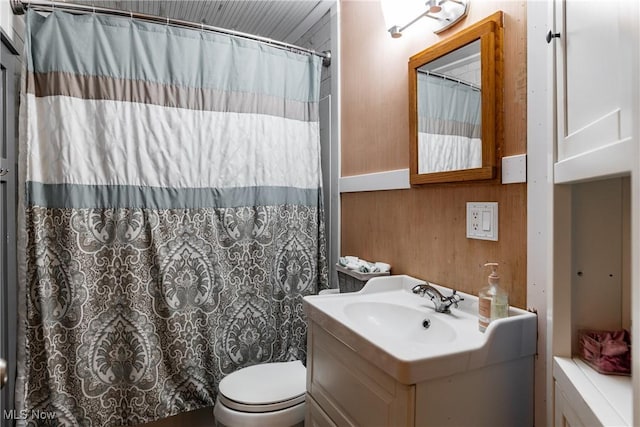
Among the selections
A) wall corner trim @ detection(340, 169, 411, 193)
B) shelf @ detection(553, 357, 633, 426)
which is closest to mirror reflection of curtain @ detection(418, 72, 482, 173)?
wall corner trim @ detection(340, 169, 411, 193)

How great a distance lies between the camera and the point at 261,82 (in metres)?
→ 1.95

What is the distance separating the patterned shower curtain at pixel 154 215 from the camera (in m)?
1.56

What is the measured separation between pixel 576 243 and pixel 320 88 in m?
1.72

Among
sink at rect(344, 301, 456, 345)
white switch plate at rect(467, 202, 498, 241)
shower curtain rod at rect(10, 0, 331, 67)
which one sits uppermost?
shower curtain rod at rect(10, 0, 331, 67)

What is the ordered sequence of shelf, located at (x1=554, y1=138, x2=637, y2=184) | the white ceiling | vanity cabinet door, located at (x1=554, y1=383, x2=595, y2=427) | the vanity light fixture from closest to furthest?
shelf, located at (x1=554, y1=138, x2=637, y2=184), vanity cabinet door, located at (x1=554, y1=383, x2=595, y2=427), the vanity light fixture, the white ceiling

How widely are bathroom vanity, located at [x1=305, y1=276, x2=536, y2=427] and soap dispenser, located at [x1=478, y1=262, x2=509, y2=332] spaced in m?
0.03

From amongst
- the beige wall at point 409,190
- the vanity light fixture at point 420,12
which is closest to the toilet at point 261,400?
the beige wall at point 409,190

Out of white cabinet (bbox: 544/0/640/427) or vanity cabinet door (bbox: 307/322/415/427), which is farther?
vanity cabinet door (bbox: 307/322/415/427)

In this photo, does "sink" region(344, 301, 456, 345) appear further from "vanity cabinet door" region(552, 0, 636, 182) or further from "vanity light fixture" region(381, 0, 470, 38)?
"vanity light fixture" region(381, 0, 470, 38)

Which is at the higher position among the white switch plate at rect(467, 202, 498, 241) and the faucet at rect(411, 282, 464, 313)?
the white switch plate at rect(467, 202, 498, 241)

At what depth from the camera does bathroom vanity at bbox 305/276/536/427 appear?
0.91m

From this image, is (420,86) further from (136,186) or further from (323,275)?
(136,186)

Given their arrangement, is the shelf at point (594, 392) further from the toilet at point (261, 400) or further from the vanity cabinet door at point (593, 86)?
the toilet at point (261, 400)

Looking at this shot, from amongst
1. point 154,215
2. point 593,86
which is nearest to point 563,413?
point 593,86
